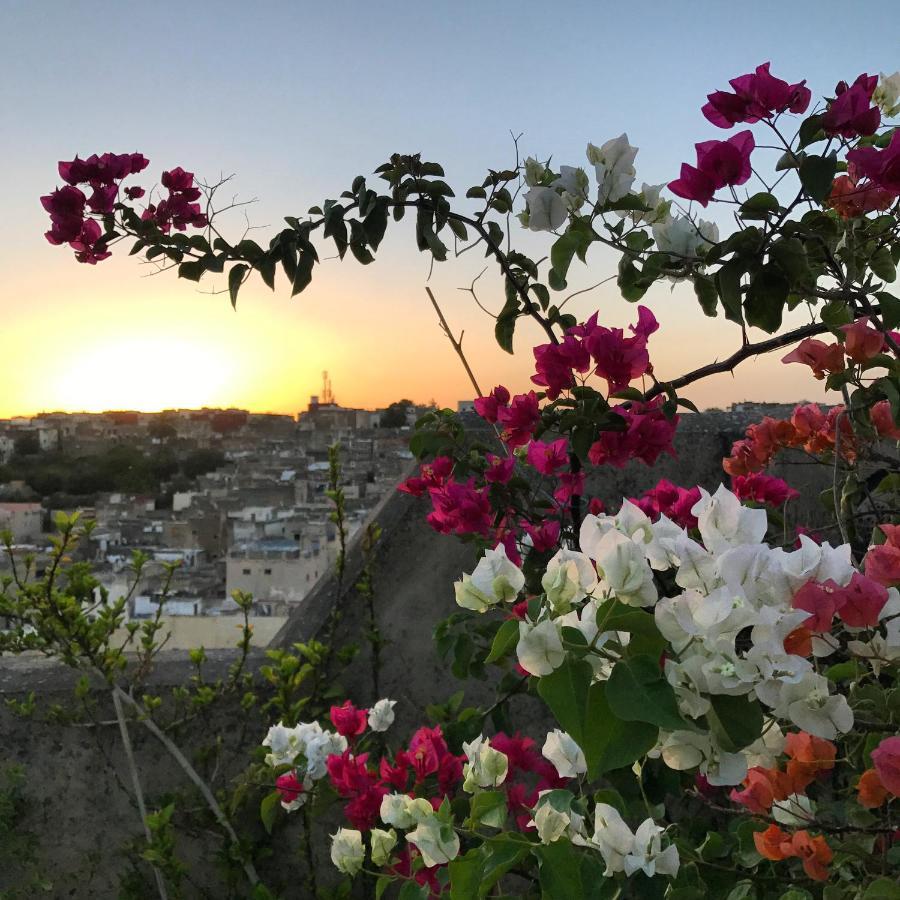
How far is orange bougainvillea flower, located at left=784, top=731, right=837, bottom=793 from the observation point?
0.78 meters

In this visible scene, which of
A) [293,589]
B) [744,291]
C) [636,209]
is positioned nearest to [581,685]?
[744,291]

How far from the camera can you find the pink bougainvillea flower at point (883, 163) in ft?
2.89

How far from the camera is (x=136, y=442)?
5629mm

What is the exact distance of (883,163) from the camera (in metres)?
0.89

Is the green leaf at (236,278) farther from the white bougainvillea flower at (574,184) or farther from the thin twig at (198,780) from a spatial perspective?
the thin twig at (198,780)

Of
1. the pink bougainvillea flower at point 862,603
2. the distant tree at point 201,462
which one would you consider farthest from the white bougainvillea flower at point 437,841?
the distant tree at point 201,462

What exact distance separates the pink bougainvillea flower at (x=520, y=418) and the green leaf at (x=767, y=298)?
1.36ft

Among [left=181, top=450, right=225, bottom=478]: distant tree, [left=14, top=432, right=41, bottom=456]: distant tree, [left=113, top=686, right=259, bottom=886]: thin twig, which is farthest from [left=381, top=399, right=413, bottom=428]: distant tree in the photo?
[left=14, top=432, right=41, bottom=456]: distant tree

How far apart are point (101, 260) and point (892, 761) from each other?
1327 millimetres

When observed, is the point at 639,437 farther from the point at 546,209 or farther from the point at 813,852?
the point at 813,852

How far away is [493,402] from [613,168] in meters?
0.39

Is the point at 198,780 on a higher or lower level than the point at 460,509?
lower

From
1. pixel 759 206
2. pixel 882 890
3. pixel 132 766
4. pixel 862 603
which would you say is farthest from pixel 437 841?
pixel 132 766

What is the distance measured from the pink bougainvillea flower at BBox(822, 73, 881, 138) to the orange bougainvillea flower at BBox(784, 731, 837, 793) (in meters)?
0.61
